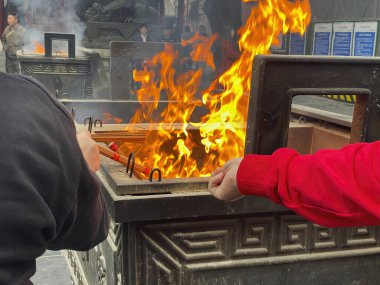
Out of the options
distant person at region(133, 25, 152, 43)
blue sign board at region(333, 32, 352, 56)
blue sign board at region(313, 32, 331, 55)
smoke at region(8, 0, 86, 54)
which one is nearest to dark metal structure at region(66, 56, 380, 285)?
blue sign board at region(333, 32, 352, 56)

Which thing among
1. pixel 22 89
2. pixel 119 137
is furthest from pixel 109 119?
pixel 22 89

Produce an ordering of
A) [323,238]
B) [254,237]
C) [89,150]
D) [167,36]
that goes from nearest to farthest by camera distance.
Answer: [89,150] < [254,237] < [323,238] < [167,36]

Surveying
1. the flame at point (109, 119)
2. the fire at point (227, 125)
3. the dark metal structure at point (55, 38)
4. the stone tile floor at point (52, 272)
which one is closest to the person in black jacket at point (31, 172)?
the fire at point (227, 125)

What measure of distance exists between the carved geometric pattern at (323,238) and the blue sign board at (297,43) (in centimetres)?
916

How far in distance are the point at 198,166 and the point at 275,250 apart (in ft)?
3.15

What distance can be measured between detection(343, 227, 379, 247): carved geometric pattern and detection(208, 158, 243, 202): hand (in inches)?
26.1

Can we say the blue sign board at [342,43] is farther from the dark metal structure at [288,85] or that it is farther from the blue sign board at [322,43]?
the dark metal structure at [288,85]

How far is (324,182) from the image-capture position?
1.40 m

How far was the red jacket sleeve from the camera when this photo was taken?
4.36ft

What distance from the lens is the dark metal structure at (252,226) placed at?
1.75 m

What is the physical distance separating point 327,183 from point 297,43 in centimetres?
996

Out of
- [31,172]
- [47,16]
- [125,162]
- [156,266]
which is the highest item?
[47,16]

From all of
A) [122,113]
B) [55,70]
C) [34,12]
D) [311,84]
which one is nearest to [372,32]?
[55,70]

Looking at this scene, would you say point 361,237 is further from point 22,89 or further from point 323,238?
point 22,89
